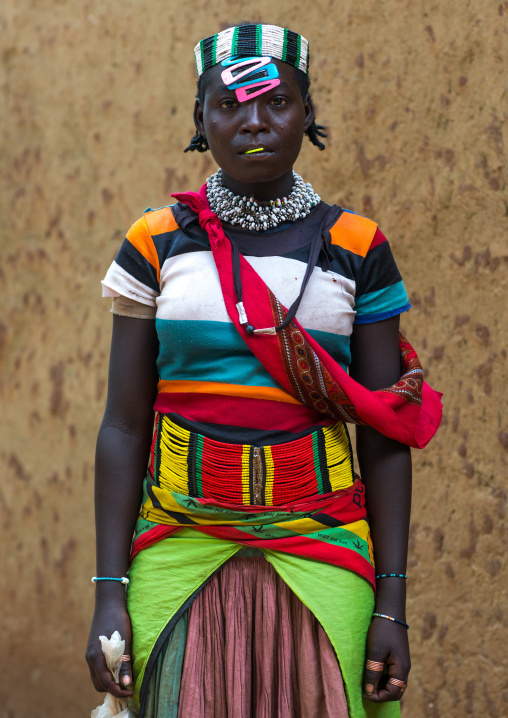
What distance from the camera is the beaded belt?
1600mm

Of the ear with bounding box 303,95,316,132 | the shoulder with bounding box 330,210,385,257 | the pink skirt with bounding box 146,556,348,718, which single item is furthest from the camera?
the ear with bounding box 303,95,316,132

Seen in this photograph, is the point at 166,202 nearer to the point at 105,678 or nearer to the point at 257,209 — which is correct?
the point at 257,209

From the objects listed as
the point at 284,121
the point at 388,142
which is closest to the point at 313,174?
the point at 388,142

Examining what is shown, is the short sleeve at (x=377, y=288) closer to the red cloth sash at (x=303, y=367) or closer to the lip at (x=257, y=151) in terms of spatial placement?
the red cloth sash at (x=303, y=367)

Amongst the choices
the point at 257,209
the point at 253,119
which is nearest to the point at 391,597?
the point at 257,209

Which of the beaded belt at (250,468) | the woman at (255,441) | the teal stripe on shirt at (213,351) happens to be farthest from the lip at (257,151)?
the beaded belt at (250,468)

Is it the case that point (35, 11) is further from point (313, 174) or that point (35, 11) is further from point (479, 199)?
point (479, 199)

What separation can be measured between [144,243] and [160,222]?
6 cm

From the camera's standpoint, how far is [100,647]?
1603 mm

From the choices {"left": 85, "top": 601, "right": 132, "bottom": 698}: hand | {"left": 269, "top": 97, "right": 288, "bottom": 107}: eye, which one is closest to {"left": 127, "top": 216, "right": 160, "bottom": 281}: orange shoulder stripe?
{"left": 269, "top": 97, "right": 288, "bottom": 107}: eye

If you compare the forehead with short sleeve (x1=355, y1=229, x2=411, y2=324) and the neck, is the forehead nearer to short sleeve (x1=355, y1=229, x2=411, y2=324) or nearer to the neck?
the neck

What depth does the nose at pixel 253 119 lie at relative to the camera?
1.61 metres

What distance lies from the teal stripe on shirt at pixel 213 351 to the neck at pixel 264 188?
1.02 feet

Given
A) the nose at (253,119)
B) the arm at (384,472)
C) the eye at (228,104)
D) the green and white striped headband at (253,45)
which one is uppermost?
the green and white striped headband at (253,45)
